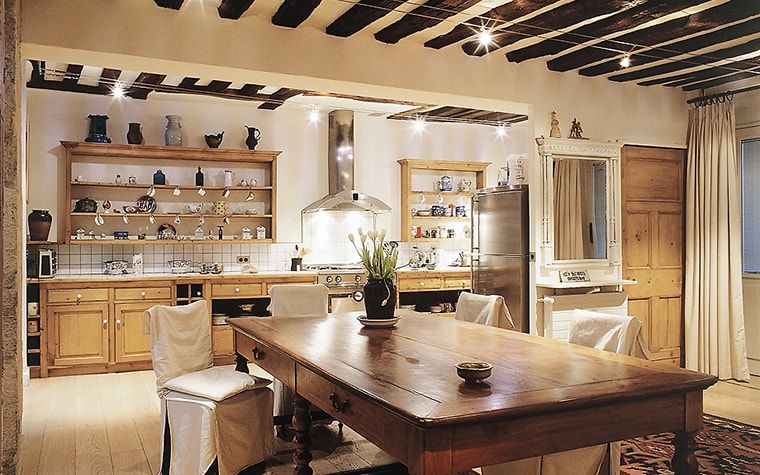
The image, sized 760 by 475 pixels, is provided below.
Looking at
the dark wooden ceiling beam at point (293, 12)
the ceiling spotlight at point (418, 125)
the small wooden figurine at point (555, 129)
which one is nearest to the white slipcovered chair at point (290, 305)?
the dark wooden ceiling beam at point (293, 12)

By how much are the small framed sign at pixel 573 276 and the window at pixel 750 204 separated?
1808 millimetres

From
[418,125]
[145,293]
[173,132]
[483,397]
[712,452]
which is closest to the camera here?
[483,397]

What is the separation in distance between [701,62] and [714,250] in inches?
69.8

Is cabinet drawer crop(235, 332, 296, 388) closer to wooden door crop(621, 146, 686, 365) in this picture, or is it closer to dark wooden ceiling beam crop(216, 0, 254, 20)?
dark wooden ceiling beam crop(216, 0, 254, 20)

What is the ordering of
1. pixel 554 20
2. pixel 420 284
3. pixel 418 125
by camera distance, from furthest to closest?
pixel 418 125
pixel 420 284
pixel 554 20

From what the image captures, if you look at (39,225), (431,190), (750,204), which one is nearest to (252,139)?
(39,225)

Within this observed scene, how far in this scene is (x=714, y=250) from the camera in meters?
6.29

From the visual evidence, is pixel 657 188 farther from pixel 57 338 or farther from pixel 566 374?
pixel 57 338

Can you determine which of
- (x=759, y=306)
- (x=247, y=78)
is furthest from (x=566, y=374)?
(x=759, y=306)

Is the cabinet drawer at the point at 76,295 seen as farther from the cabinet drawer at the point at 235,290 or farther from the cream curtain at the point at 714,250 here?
the cream curtain at the point at 714,250

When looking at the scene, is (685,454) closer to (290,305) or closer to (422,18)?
(290,305)

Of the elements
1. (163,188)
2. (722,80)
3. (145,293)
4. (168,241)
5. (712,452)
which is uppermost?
(722,80)

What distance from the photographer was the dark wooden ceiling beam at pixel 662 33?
14.5 feet

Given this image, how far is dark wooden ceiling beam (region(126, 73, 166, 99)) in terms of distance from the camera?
6.28 meters
